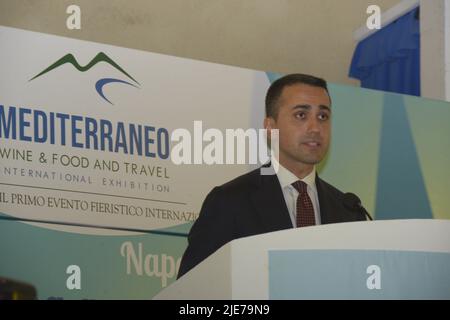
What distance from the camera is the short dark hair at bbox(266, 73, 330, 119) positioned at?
3.74 m

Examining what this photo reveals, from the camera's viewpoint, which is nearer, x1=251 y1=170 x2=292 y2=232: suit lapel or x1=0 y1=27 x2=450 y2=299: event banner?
x1=0 y1=27 x2=450 y2=299: event banner

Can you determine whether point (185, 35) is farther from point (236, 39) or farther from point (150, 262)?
point (150, 262)

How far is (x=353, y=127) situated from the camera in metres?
Result: 3.94

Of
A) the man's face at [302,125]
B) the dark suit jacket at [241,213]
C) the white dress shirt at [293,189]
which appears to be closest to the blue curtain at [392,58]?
the man's face at [302,125]

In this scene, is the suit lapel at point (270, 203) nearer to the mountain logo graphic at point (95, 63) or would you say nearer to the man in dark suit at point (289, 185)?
the man in dark suit at point (289, 185)

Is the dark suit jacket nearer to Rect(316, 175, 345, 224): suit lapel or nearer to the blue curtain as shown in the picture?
Rect(316, 175, 345, 224): suit lapel

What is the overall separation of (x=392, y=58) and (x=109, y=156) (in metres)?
2.41

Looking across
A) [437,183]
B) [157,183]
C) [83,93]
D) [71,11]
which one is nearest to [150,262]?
[157,183]

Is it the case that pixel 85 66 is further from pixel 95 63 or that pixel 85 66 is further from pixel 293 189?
pixel 293 189

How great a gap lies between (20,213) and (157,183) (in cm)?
52

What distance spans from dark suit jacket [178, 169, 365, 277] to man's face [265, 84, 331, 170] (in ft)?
0.37

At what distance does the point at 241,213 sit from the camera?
3.59m

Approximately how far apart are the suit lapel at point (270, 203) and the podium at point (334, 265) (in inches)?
36.7

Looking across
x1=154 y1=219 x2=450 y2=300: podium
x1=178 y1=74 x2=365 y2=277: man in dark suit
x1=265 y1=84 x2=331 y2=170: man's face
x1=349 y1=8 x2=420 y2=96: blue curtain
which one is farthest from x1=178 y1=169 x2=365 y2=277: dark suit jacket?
x1=349 y1=8 x2=420 y2=96: blue curtain
